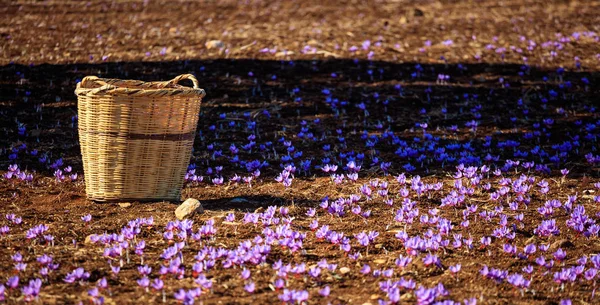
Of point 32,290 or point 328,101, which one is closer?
point 32,290

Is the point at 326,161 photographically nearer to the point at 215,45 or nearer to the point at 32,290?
the point at 32,290

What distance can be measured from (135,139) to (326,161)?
2.49 metres

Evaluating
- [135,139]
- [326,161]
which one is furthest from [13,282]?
[326,161]

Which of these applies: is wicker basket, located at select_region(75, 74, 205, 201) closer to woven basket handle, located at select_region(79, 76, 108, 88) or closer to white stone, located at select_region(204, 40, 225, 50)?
woven basket handle, located at select_region(79, 76, 108, 88)

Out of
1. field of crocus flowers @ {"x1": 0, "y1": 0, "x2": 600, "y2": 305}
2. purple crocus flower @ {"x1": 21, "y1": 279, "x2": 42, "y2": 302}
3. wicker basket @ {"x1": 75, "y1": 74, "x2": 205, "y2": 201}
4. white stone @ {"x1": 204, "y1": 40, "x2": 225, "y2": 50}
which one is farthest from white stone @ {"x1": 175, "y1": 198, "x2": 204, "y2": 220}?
white stone @ {"x1": 204, "y1": 40, "x2": 225, "y2": 50}

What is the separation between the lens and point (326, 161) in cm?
788

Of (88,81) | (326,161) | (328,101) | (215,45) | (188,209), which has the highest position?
(88,81)

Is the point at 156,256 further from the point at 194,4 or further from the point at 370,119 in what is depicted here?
the point at 194,4

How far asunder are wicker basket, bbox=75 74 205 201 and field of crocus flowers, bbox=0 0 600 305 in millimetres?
223

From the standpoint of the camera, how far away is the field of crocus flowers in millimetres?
4754

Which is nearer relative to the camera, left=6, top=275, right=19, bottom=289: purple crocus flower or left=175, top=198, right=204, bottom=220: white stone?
left=6, top=275, right=19, bottom=289: purple crocus flower

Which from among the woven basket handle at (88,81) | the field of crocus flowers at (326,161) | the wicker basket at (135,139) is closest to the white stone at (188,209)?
the field of crocus flowers at (326,161)

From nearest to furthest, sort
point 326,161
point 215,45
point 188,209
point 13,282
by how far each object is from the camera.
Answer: point 13,282 < point 188,209 < point 326,161 < point 215,45

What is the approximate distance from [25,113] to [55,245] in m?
4.81
